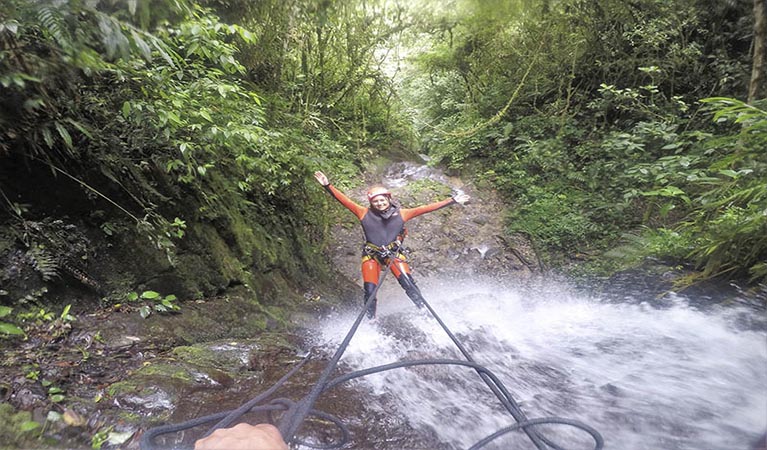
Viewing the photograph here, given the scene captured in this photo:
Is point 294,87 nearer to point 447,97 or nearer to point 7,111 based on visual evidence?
point 7,111

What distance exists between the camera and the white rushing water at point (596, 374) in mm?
2076

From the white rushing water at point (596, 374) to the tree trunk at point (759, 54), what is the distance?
10.4ft

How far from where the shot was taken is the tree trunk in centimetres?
446

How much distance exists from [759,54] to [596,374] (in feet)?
15.4

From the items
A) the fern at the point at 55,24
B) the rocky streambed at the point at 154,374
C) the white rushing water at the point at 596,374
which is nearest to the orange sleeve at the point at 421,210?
the white rushing water at the point at 596,374

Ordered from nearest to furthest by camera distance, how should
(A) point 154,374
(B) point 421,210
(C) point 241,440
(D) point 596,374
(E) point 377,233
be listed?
(C) point 241,440, (A) point 154,374, (D) point 596,374, (E) point 377,233, (B) point 421,210

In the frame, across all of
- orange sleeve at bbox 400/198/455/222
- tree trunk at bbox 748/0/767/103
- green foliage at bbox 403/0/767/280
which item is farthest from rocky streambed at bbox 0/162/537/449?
tree trunk at bbox 748/0/767/103

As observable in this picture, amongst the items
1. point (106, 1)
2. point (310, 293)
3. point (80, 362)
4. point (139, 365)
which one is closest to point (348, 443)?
point (139, 365)

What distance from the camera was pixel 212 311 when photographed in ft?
11.1

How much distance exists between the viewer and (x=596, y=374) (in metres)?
2.88

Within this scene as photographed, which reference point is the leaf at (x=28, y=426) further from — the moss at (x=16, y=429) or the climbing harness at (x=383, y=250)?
the climbing harness at (x=383, y=250)

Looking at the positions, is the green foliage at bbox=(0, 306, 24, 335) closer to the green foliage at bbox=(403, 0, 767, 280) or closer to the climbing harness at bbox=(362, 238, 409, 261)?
the climbing harness at bbox=(362, 238, 409, 261)

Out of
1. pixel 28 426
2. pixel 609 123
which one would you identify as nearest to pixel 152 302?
pixel 28 426

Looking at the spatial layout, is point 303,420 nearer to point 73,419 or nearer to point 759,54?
point 73,419
